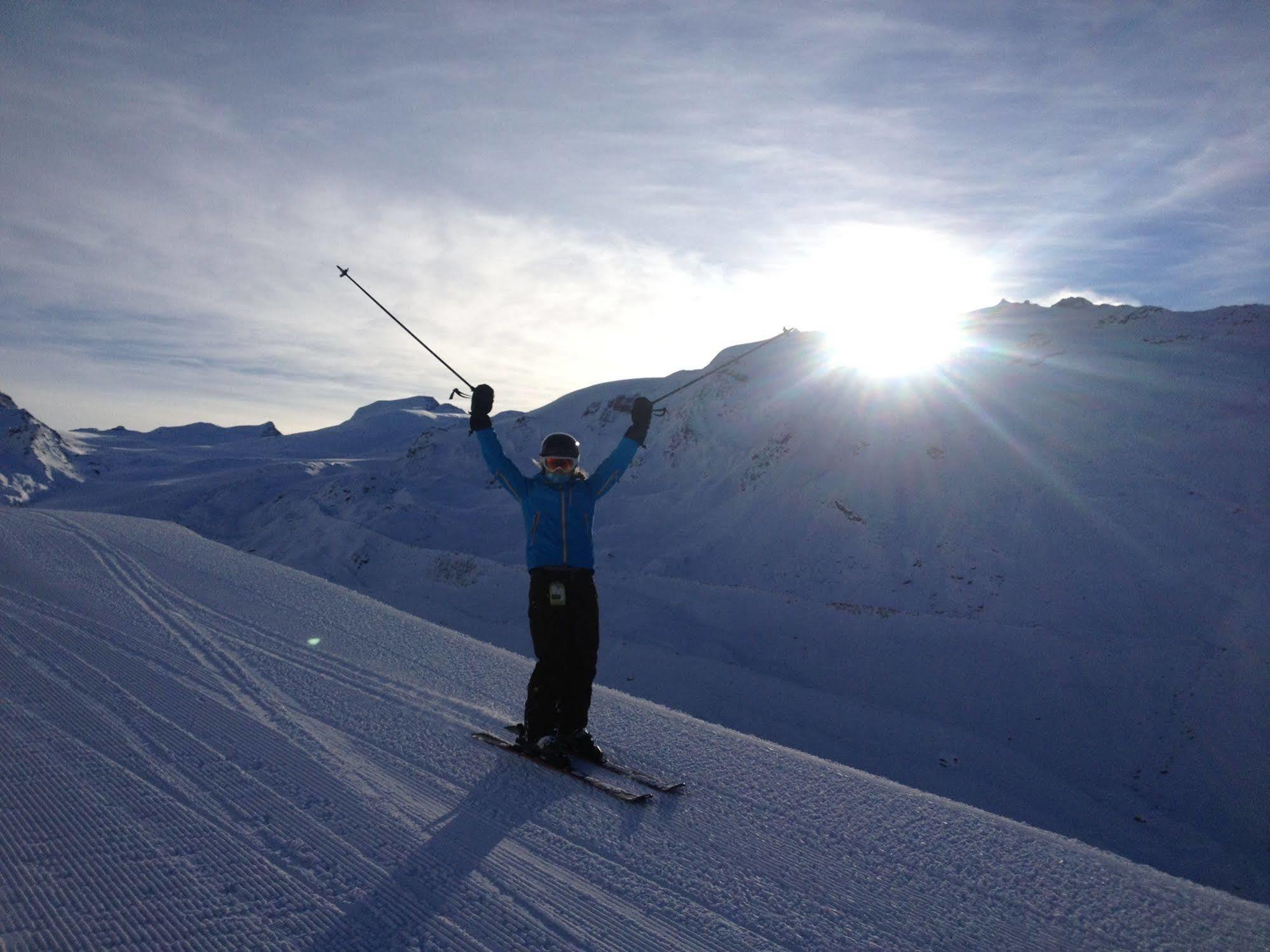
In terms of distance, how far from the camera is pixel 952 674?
1641 cm

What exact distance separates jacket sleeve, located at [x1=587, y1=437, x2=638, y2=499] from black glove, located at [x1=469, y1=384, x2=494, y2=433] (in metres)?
0.98

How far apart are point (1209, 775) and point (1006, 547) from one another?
9.45m

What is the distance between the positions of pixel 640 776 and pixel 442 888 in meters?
1.80

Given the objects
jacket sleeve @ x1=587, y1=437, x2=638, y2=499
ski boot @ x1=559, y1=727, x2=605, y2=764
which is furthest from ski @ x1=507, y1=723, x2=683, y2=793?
jacket sleeve @ x1=587, y1=437, x2=638, y2=499

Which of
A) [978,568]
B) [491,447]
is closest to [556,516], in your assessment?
[491,447]

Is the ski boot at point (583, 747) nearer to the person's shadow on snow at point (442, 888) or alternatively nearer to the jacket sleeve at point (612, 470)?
the person's shadow on snow at point (442, 888)

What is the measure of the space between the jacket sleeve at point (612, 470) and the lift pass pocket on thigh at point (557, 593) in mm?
737

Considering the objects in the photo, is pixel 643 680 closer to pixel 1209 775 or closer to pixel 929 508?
pixel 1209 775

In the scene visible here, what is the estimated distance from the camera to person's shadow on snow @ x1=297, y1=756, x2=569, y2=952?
9.82 feet

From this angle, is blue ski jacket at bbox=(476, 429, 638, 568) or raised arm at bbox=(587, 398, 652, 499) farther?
raised arm at bbox=(587, 398, 652, 499)

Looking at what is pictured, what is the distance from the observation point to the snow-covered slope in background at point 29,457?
236 feet

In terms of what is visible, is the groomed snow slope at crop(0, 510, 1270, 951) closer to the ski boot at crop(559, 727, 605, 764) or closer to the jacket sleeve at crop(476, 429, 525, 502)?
the ski boot at crop(559, 727, 605, 764)

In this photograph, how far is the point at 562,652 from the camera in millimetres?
5398

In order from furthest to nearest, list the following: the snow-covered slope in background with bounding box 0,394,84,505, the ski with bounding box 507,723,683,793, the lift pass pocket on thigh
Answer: the snow-covered slope in background with bounding box 0,394,84,505
the lift pass pocket on thigh
the ski with bounding box 507,723,683,793
